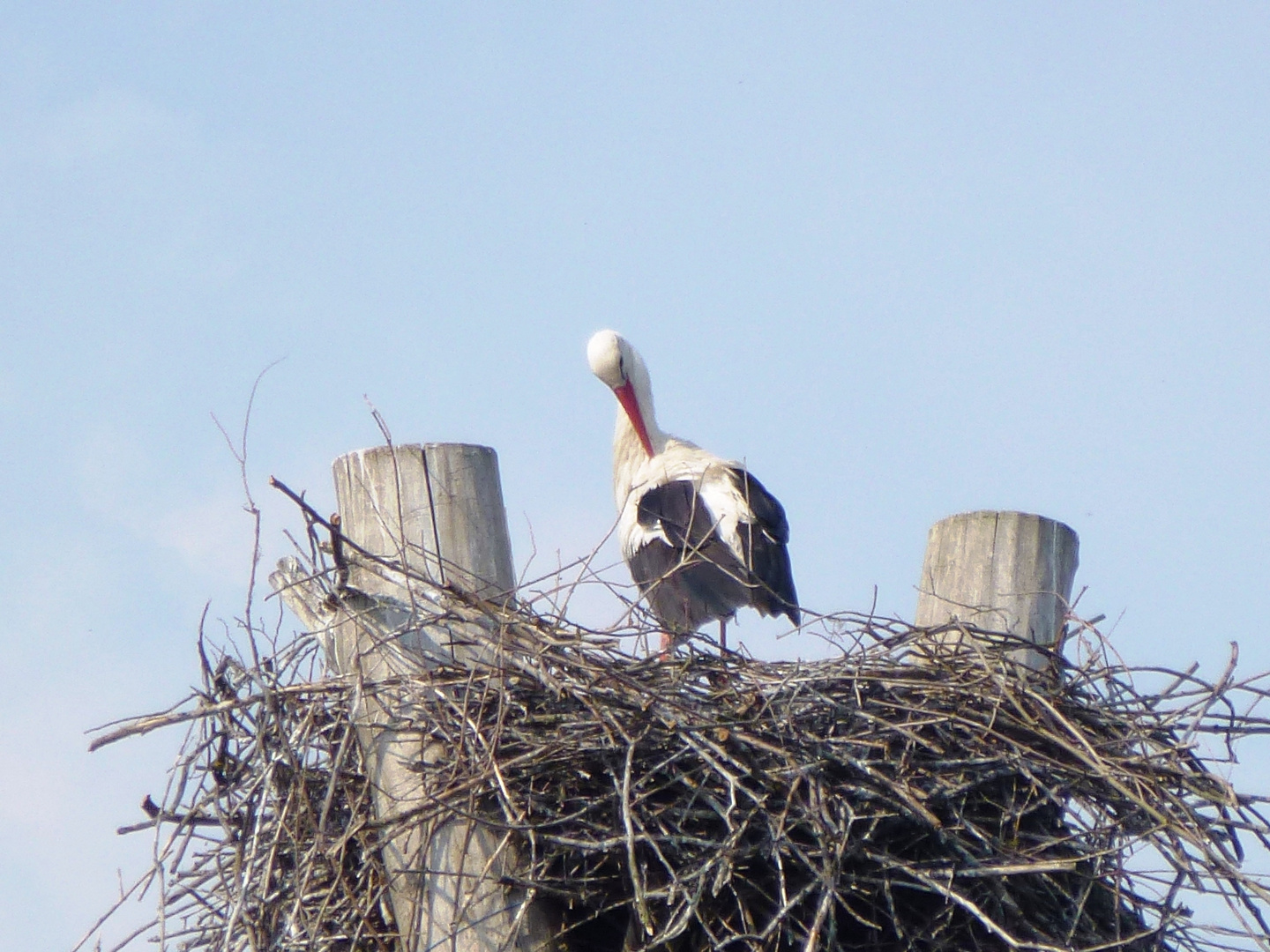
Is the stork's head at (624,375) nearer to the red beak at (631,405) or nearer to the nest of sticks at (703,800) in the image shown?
the red beak at (631,405)

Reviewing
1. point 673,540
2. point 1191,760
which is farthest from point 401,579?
point 673,540

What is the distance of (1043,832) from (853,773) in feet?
1.51

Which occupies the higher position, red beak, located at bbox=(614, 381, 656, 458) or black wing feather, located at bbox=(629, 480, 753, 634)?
red beak, located at bbox=(614, 381, 656, 458)

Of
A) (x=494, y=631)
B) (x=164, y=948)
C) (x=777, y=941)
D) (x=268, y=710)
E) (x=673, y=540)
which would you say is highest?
(x=673, y=540)

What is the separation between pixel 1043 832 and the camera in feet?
11.6

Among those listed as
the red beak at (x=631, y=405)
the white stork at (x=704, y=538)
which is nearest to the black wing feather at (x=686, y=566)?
the white stork at (x=704, y=538)

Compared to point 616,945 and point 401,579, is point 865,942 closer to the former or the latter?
point 616,945

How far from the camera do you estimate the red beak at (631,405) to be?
6.07 metres

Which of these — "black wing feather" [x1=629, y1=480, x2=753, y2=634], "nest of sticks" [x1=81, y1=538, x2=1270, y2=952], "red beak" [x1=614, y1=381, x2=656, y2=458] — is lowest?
"nest of sticks" [x1=81, y1=538, x2=1270, y2=952]

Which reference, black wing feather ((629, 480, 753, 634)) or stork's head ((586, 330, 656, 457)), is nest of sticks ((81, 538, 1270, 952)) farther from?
stork's head ((586, 330, 656, 457))

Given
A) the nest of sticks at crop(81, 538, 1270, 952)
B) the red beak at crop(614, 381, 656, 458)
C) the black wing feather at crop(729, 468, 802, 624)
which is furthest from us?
the red beak at crop(614, 381, 656, 458)

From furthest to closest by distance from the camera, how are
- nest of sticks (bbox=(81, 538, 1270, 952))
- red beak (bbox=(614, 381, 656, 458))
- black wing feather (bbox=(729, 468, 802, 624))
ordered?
red beak (bbox=(614, 381, 656, 458)) < black wing feather (bbox=(729, 468, 802, 624)) < nest of sticks (bbox=(81, 538, 1270, 952))

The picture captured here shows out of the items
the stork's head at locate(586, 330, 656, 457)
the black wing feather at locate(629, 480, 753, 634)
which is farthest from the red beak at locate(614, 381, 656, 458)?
the black wing feather at locate(629, 480, 753, 634)

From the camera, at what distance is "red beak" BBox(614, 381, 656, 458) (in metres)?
6.07
